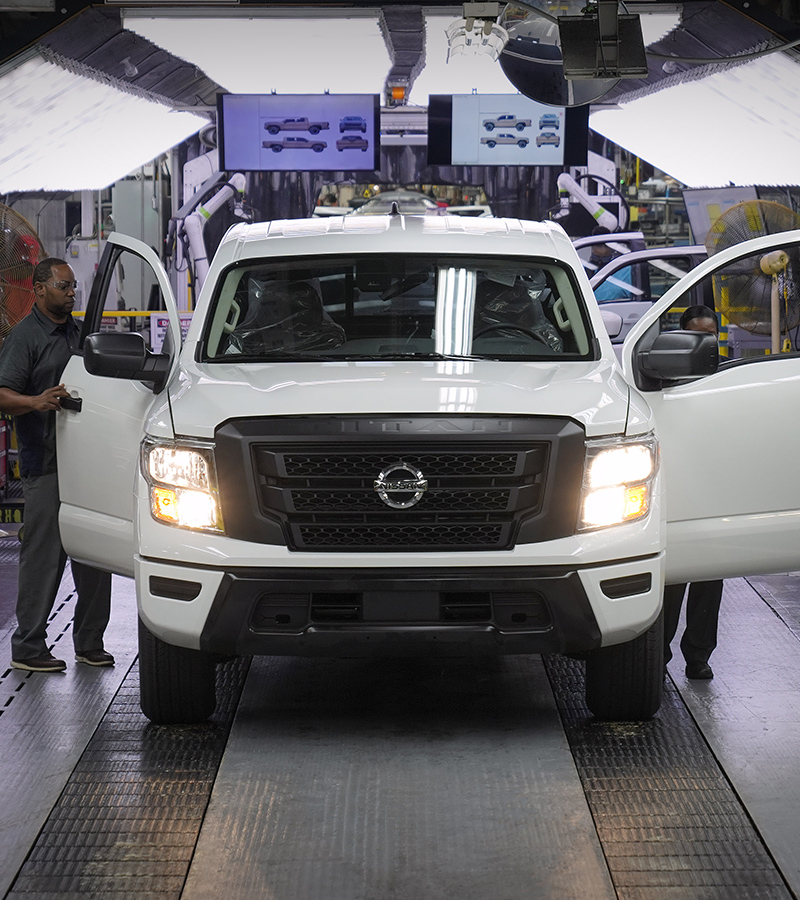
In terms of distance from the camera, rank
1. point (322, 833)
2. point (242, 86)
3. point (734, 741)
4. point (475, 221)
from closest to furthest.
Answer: point (322, 833), point (734, 741), point (475, 221), point (242, 86)

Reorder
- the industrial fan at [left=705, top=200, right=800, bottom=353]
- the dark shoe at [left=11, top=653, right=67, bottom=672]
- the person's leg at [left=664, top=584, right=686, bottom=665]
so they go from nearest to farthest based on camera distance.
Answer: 1. the person's leg at [left=664, top=584, right=686, bottom=665]
2. the dark shoe at [left=11, top=653, right=67, bottom=672]
3. the industrial fan at [left=705, top=200, right=800, bottom=353]

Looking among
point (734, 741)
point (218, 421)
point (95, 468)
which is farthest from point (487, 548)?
point (95, 468)

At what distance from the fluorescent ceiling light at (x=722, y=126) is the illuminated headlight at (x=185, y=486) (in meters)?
7.52

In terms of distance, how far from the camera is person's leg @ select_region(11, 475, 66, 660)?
5.60 m

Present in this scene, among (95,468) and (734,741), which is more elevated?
(95,468)

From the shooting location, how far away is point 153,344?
1050cm

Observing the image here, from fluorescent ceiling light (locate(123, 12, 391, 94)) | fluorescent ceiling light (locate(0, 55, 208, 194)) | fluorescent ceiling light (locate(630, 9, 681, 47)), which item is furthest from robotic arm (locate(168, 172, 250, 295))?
fluorescent ceiling light (locate(630, 9, 681, 47))

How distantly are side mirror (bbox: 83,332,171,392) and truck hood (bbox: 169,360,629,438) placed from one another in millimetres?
206

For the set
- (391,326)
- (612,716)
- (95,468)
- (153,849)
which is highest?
(391,326)

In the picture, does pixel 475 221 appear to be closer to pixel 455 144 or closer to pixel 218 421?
pixel 218 421

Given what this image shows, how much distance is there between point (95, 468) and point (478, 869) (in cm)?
236

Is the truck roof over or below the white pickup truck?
over

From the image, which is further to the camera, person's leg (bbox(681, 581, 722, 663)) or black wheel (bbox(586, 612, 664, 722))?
person's leg (bbox(681, 581, 722, 663))

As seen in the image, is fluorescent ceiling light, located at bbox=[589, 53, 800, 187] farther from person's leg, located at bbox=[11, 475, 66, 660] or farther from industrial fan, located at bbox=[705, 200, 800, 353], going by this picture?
person's leg, located at bbox=[11, 475, 66, 660]
